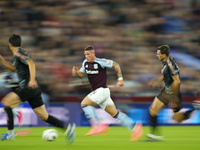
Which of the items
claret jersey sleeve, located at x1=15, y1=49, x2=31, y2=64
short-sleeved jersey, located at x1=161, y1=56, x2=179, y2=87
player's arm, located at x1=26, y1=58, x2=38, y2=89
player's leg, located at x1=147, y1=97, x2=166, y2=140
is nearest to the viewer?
player's arm, located at x1=26, y1=58, x2=38, y2=89

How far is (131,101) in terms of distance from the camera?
11641mm

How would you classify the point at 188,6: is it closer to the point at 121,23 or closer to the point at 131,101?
the point at 121,23

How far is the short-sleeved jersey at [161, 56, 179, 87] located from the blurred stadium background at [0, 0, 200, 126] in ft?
15.1

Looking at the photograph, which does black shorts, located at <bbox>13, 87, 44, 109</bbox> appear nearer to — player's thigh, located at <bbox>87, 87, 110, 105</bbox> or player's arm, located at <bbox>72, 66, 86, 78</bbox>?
player's arm, located at <bbox>72, 66, 86, 78</bbox>

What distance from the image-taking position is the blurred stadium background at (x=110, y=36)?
12.4 meters

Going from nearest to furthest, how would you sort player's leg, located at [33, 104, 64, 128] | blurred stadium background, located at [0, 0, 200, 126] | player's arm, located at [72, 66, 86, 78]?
player's leg, located at [33, 104, 64, 128], player's arm, located at [72, 66, 86, 78], blurred stadium background, located at [0, 0, 200, 126]

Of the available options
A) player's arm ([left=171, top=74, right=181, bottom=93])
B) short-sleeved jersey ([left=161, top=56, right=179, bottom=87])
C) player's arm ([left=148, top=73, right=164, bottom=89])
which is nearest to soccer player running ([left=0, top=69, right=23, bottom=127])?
player's arm ([left=148, top=73, right=164, bottom=89])

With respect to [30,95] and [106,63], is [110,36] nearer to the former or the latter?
[106,63]

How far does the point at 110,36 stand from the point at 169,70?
663 cm

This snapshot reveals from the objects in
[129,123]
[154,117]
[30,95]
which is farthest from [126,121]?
[30,95]

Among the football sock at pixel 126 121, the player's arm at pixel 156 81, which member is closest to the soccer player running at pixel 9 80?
the football sock at pixel 126 121

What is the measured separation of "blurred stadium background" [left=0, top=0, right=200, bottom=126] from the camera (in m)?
12.4

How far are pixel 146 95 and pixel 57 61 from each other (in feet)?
10.8

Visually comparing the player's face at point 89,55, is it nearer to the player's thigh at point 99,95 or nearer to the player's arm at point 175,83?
the player's thigh at point 99,95
